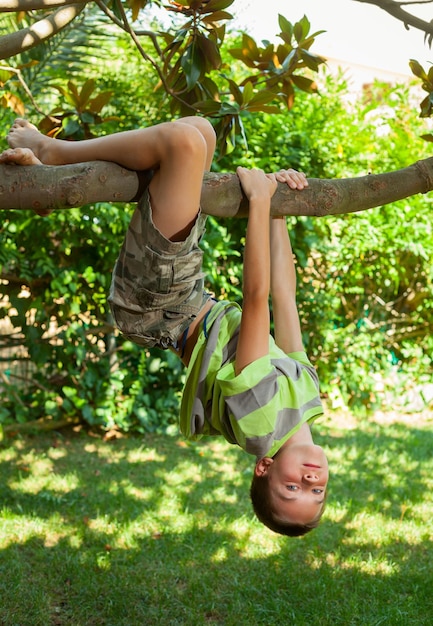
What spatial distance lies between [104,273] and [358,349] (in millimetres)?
2914

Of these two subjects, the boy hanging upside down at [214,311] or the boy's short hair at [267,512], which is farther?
the boy's short hair at [267,512]

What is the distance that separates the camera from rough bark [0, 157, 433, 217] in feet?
6.47

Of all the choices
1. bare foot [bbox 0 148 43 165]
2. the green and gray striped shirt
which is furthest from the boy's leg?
the green and gray striped shirt

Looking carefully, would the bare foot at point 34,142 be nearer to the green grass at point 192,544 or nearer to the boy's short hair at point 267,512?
the boy's short hair at point 267,512

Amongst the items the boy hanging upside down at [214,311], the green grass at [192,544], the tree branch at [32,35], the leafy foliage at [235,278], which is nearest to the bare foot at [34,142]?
the boy hanging upside down at [214,311]

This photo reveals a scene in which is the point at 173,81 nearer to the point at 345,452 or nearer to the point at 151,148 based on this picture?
the point at 151,148

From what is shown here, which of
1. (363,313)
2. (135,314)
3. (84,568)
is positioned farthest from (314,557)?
(363,313)

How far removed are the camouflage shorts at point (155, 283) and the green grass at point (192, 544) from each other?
1.45 metres

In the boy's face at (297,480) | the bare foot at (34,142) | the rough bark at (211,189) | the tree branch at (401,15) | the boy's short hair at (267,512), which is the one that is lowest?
the boy's short hair at (267,512)

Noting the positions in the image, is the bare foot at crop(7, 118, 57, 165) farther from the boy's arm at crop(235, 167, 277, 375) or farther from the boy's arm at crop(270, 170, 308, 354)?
the boy's arm at crop(270, 170, 308, 354)

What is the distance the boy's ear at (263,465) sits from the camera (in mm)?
2670

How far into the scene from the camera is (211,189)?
2.23 m

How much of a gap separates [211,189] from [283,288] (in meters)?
0.72

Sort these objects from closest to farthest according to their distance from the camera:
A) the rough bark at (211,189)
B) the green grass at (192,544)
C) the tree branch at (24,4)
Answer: the rough bark at (211,189)
the tree branch at (24,4)
the green grass at (192,544)
